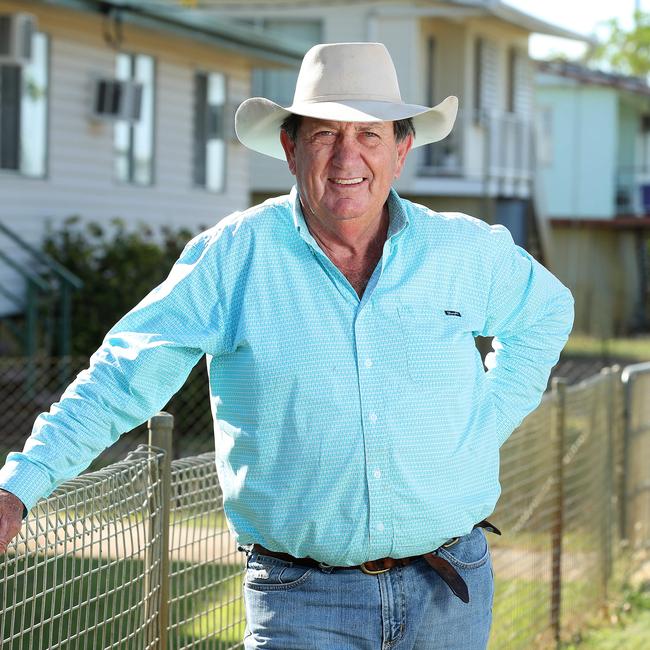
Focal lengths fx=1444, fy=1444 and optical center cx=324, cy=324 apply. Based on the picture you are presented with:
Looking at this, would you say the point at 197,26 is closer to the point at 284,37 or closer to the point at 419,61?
the point at 284,37

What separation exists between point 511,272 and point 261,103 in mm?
781

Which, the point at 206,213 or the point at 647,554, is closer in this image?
the point at 647,554

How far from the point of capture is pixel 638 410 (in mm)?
8898

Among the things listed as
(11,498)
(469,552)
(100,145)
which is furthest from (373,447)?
(100,145)

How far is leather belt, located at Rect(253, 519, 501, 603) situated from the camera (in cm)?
342

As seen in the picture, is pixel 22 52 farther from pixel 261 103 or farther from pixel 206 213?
pixel 261 103

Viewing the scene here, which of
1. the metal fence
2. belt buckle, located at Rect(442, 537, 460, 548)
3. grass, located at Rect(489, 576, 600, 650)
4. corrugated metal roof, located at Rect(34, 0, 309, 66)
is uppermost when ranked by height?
corrugated metal roof, located at Rect(34, 0, 309, 66)

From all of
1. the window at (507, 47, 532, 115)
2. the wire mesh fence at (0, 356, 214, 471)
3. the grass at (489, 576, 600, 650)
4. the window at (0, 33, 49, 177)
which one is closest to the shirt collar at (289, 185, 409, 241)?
the grass at (489, 576, 600, 650)

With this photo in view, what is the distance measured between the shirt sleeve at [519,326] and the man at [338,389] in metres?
0.11

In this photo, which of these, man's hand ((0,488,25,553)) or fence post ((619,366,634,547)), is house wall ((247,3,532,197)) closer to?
fence post ((619,366,634,547))

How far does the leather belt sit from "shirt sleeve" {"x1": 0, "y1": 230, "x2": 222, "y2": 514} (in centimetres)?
47

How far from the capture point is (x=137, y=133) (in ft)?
58.1

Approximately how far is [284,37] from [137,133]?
8642 millimetres

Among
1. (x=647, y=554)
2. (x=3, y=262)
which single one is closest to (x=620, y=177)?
(x=3, y=262)
